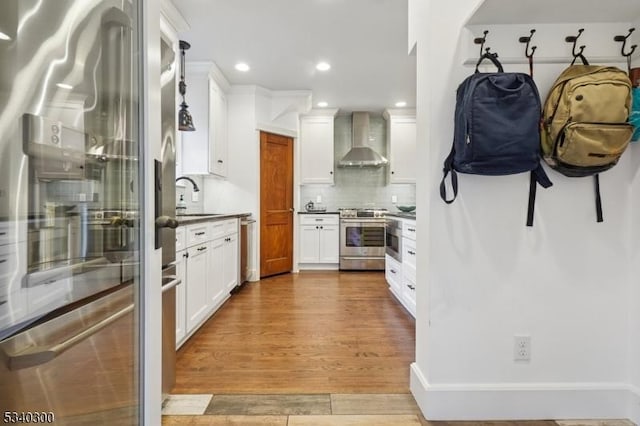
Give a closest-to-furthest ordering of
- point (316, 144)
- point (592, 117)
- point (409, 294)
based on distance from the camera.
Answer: point (592, 117), point (409, 294), point (316, 144)

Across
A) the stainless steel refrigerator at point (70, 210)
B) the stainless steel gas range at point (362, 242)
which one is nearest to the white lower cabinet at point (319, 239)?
the stainless steel gas range at point (362, 242)

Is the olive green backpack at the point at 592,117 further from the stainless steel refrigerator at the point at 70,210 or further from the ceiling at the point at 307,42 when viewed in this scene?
the ceiling at the point at 307,42

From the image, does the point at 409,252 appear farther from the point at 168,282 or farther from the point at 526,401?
the point at 168,282

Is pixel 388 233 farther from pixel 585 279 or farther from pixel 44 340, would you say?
pixel 44 340

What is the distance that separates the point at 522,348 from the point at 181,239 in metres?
1.93

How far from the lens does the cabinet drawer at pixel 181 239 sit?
2.06 m

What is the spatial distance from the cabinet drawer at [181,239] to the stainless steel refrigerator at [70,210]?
118 cm

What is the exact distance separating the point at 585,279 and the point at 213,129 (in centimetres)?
350

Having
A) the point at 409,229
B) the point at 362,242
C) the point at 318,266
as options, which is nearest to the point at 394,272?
the point at 409,229

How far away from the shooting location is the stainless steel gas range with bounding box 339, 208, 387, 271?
4926mm

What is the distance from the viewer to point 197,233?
2426 mm

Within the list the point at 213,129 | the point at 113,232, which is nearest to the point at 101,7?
the point at 113,232

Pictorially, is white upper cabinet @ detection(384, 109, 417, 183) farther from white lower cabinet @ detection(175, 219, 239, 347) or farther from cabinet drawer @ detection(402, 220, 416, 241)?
white lower cabinet @ detection(175, 219, 239, 347)

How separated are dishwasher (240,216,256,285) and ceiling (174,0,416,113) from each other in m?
1.76
